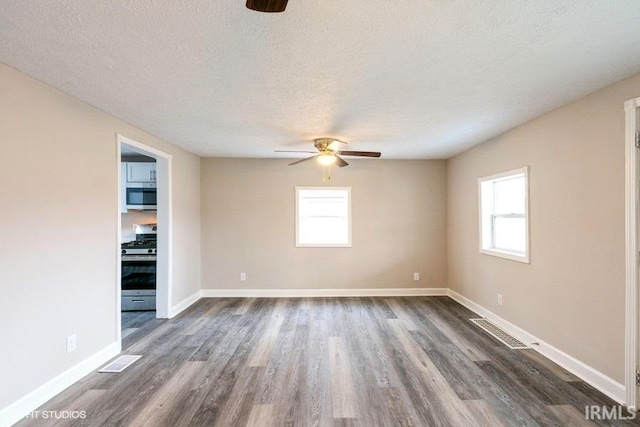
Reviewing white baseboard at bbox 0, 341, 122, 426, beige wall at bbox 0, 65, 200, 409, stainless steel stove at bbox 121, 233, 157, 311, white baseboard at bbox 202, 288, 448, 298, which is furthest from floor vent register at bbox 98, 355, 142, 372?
white baseboard at bbox 202, 288, 448, 298

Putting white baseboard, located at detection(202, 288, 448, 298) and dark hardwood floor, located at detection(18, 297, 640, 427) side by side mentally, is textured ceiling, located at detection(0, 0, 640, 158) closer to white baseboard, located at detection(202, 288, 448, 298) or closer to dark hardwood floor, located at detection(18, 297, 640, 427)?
A: dark hardwood floor, located at detection(18, 297, 640, 427)

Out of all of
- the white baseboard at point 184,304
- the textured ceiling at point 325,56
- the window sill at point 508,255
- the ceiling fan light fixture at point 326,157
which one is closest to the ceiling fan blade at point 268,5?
the textured ceiling at point 325,56

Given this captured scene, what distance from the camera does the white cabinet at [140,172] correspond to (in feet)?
16.0

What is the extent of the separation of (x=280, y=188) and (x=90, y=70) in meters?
3.42

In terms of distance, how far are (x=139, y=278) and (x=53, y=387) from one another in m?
2.27

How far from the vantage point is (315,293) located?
17.6ft

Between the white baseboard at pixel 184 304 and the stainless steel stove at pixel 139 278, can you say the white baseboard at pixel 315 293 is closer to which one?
the white baseboard at pixel 184 304

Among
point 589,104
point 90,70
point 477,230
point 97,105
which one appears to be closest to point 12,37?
point 90,70

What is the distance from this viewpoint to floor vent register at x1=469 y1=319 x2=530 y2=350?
3288 mm

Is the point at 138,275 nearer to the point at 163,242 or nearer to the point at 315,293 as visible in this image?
the point at 163,242

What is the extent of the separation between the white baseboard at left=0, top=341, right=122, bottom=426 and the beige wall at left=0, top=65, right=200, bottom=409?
4 centimetres

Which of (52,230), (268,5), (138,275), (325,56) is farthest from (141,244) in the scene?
(268,5)

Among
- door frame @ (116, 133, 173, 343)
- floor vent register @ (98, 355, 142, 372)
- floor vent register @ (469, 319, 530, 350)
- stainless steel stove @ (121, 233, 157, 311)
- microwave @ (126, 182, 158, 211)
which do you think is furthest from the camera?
microwave @ (126, 182, 158, 211)

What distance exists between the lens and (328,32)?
1673 mm
